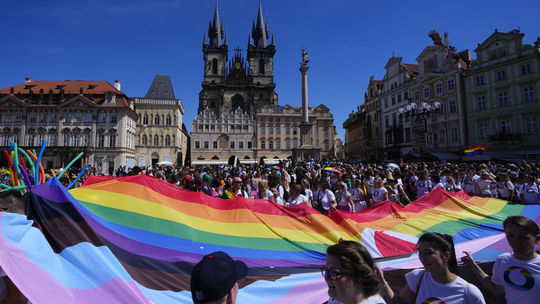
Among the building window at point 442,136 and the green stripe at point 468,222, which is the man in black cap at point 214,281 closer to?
the green stripe at point 468,222

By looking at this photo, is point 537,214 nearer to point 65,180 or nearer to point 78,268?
point 78,268

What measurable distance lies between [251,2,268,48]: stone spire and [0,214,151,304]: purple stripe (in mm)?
80639

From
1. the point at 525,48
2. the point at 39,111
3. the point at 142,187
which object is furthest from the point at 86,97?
the point at 525,48

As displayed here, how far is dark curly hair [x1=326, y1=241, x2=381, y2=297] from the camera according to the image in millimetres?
1792

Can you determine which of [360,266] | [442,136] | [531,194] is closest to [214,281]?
[360,266]

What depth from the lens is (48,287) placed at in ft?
7.97

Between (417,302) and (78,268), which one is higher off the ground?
(78,268)

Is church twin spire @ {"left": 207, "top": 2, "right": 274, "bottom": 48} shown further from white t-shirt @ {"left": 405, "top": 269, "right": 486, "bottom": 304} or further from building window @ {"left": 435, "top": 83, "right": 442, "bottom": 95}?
white t-shirt @ {"left": 405, "top": 269, "right": 486, "bottom": 304}

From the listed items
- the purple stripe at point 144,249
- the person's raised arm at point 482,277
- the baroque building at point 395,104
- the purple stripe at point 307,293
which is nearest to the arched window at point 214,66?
the baroque building at point 395,104

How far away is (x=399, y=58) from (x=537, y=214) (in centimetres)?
4421

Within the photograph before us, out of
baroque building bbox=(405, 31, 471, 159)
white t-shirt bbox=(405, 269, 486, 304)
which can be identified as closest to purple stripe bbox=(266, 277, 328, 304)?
white t-shirt bbox=(405, 269, 486, 304)

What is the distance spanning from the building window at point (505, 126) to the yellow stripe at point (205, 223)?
3689 cm

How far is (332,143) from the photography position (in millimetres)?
64375

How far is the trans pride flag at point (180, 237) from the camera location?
2.68m
